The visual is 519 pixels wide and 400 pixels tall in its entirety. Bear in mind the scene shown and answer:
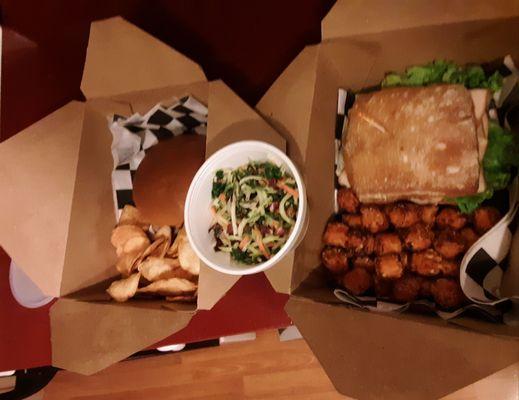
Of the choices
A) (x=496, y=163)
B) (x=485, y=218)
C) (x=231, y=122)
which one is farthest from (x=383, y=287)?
(x=231, y=122)

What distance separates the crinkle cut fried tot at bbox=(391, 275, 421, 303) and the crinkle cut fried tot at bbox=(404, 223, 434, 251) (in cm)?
9

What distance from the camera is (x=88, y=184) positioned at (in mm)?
1254

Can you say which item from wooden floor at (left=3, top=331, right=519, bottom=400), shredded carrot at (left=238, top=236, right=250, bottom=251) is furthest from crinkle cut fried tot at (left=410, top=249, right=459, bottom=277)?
wooden floor at (left=3, top=331, right=519, bottom=400)

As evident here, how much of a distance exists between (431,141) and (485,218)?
0.80ft

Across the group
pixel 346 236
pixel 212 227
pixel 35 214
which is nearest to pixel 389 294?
pixel 346 236

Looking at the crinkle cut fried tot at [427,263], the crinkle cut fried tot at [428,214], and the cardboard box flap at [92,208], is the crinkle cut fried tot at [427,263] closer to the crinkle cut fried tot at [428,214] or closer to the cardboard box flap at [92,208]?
the crinkle cut fried tot at [428,214]

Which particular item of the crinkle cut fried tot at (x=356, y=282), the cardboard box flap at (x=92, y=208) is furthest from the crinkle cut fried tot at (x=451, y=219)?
the cardboard box flap at (x=92, y=208)

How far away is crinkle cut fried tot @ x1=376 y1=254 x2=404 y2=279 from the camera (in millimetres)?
1179

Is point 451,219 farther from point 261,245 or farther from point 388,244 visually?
point 261,245

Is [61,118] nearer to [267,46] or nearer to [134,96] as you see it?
[134,96]

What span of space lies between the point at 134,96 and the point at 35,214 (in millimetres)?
411

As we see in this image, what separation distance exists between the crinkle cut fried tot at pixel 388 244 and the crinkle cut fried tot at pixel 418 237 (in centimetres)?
2

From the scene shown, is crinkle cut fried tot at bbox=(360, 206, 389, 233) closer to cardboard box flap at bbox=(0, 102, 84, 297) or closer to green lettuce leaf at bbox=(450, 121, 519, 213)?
green lettuce leaf at bbox=(450, 121, 519, 213)

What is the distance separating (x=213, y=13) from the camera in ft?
4.91
